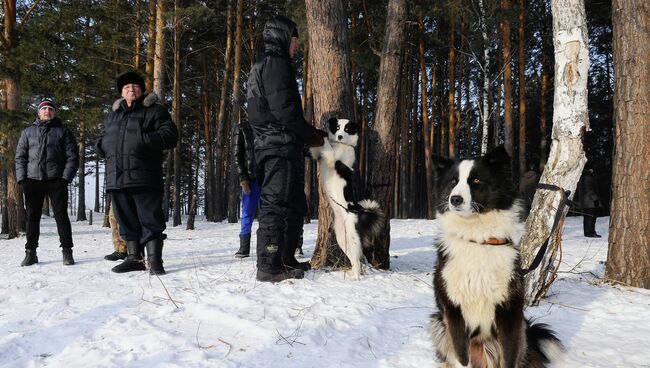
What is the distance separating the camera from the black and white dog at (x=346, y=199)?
14.4 feet

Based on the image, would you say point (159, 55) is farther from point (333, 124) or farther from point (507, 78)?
Result: point (507, 78)

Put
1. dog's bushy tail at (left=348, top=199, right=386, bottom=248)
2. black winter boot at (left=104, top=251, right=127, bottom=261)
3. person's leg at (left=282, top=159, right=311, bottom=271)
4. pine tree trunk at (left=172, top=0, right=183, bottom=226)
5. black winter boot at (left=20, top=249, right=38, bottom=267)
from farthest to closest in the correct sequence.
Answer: pine tree trunk at (left=172, top=0, right=183, bottom=226)
black winter boot at (left=104, top=251, right=127, bottom=261)
black winter boot at (left=20, top=249, right=38, bottom=267)
dog's bushy tail at (left=348, top=199, right=386, bottom=248)
person's leg at (left=282, top=159, right=311, bottom=271)

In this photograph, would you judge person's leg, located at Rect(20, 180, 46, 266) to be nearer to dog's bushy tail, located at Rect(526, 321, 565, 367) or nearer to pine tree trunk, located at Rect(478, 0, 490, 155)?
dog's bushy tail, located at Rect(526, 321, 565, 367)

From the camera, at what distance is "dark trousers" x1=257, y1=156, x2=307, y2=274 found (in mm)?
3883

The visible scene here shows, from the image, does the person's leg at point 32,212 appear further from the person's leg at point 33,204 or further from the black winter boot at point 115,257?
the black winter boot at point 115,257

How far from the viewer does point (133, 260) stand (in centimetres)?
462

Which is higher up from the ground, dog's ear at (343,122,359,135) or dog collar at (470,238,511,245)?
dog's ear at (343,122,359,135)

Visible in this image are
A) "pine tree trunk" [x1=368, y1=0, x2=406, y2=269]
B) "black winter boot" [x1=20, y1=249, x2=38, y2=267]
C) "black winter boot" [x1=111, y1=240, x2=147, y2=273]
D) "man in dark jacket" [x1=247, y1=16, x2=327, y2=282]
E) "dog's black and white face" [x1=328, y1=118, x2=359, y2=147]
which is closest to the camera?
"man in dark jacket" [x1=247, y1=16, x2=327, y2=282]

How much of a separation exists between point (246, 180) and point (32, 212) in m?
2.90

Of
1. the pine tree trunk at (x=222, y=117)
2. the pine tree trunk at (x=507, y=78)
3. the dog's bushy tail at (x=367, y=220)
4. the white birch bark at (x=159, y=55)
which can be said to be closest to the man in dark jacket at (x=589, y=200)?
the pine tree trunk at (x=507, y=78)

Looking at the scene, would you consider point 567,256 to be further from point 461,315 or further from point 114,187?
point 114,187

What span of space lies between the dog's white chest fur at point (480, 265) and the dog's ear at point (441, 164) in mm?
376

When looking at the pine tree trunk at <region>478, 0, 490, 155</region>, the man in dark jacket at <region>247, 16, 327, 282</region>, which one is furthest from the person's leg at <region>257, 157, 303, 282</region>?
the pine tree trunk at <region>478, 0, 490, 155</region>

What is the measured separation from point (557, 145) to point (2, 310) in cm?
494
